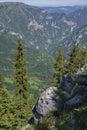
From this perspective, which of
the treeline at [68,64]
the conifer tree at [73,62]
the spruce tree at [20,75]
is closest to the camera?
the spruce tree at [20,75]

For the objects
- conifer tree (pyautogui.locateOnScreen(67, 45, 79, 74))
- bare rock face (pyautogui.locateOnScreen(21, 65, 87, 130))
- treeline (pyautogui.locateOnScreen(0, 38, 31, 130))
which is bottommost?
treeline (pyautogui.locateOnScreen(0, 38, 31, 130))

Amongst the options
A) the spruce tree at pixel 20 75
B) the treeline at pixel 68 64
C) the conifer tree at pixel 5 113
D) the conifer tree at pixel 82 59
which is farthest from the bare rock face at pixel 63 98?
the conifer tree at pixel 82 59

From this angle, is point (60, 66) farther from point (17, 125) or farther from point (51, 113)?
point (51, 113)

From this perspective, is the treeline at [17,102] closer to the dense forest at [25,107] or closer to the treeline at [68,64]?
the dense forest at [25,107]

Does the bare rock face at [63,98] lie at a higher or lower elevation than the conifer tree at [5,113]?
higher

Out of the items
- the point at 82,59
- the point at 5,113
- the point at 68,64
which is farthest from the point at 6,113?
the point at 82,59

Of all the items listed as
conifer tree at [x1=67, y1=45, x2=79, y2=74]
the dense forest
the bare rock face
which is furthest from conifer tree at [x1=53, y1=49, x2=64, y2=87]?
the bare rock face

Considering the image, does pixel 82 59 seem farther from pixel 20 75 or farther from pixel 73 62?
pixel 20 75

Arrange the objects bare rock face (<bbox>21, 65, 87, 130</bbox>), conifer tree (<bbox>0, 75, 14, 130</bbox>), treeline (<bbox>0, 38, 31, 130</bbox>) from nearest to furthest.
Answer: bare rock face (<bbox>21, 65, 87, 130</bbox>)
conifer tree (<bbox>0, 75, 14, 130</bbox>)
treeline (<bbox>0, 38, 31, 130</bbox>)

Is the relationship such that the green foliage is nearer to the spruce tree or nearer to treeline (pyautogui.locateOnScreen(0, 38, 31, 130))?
treeline (pyautogui.locateOnScreen(0, 38, 31, 130))

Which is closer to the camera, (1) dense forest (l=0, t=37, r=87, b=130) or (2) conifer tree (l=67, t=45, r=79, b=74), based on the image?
(1) dense forest (l=0, t=37, r=87, b=130)

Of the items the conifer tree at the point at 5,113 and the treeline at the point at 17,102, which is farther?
the treeline at the point at 17,102

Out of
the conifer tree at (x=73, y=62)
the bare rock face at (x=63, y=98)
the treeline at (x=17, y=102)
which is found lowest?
the treeline at (x=17, y=102)

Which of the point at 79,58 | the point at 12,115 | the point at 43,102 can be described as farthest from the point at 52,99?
the point at 79,58
